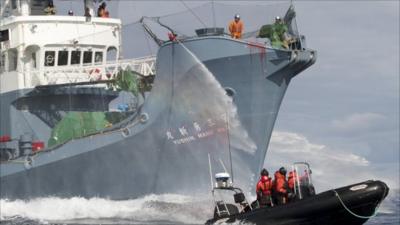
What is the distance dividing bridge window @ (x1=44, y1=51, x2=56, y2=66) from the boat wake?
6.11 metres

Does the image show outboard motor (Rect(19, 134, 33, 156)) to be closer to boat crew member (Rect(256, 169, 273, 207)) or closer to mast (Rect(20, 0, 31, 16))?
mast (Rect(20, 0, 31, 16))

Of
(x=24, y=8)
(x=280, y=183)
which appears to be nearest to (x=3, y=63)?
(x=24, y=8)

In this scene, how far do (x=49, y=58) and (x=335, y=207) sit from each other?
2058cm

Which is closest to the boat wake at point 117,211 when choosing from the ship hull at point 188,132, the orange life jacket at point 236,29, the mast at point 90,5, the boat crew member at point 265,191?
the ship hull at point 188,132

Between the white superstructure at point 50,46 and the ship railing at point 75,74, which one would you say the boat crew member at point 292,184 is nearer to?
the ship railing at point 75,74

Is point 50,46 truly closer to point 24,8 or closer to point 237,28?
point 24,8

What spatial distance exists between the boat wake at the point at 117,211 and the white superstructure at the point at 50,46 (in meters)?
5.59

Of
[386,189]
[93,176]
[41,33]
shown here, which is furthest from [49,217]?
[386,189]

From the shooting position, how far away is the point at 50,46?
1704 inches

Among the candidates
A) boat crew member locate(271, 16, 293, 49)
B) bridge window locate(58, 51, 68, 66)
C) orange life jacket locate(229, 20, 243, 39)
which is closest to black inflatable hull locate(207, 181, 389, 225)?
boat crew member locate(271, 16, 293, 49)

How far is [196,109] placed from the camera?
36.6 metres

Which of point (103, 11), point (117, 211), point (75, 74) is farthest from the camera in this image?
point (103, 11)

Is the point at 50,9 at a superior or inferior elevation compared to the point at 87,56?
superior

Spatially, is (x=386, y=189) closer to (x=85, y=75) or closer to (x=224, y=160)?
(x=224, y=160)
